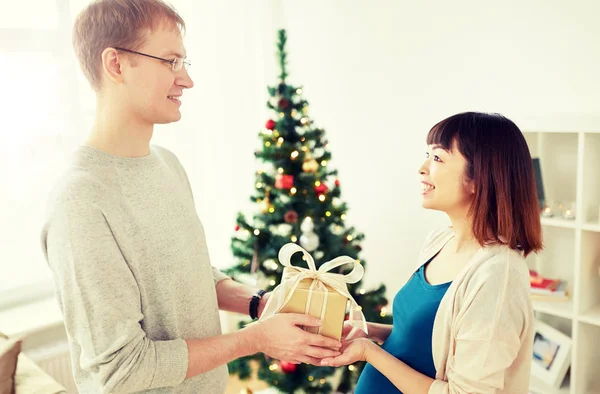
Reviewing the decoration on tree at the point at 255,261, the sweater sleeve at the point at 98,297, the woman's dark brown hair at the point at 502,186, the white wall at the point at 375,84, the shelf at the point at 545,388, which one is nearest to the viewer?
the sweater sleeve at the point at 98,297

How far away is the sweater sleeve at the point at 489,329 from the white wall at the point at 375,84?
1735 millimetres

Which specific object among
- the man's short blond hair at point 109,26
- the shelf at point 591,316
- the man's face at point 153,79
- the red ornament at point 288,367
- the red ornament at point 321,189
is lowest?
the red ornament at point 288,367

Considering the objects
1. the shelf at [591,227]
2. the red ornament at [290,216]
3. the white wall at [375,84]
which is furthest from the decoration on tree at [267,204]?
the shelf at [591,227]

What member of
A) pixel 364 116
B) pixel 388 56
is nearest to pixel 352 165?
pixel 364 116

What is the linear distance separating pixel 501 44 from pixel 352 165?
1339 mm

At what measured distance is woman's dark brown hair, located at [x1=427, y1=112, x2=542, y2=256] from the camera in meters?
1.37

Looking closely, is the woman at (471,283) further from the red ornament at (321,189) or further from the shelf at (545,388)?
the shelf at (545,388)

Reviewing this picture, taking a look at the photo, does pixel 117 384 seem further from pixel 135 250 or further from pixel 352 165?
pixel 352 165

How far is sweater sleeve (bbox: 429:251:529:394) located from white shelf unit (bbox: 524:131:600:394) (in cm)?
140

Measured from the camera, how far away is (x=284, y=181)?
2.97 m

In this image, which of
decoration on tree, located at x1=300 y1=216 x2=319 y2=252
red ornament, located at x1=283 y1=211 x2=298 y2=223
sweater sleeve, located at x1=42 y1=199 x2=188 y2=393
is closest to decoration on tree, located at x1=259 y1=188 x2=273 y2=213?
red ornament, located at x1=283 y1=211 x2=298 y2=223

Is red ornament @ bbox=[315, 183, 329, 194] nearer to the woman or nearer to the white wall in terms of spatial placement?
the white wall

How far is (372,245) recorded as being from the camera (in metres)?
3.87

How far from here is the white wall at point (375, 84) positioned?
2.86 m
